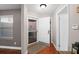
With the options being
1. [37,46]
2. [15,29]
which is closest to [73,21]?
[37,46]

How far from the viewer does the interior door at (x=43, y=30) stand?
7.12 feet

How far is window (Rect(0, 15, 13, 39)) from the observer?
6.94ft

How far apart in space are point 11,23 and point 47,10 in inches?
30.8

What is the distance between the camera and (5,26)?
2.18 m

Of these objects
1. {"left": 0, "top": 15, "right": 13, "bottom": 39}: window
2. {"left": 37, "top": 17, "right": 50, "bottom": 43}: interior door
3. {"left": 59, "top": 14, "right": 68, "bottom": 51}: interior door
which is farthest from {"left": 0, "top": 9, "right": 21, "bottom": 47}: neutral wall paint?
{"left": 59, "top": 14, "right": 68, "bottom": 51}: interior door

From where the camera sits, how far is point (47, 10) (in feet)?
6.77

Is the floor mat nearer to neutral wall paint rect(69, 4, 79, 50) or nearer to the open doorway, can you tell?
the open doorway

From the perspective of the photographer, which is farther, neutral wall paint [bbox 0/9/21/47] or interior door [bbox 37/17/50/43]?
interior door [bbox 37/17/50/43]

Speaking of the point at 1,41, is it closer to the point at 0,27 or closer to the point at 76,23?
the point at 0,27

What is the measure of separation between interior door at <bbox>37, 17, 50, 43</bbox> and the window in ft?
1.91

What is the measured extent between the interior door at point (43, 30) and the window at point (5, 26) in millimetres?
581
